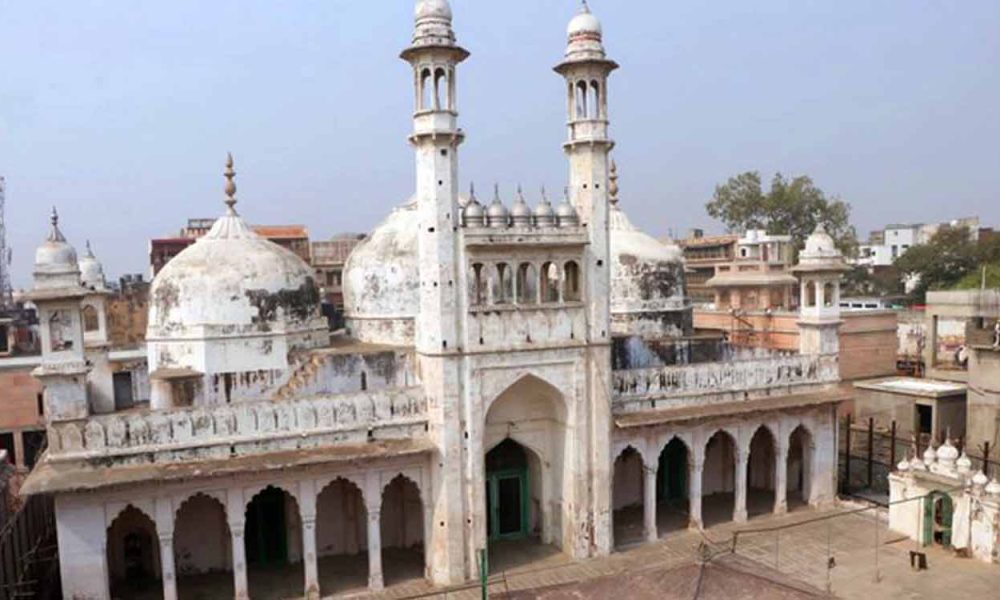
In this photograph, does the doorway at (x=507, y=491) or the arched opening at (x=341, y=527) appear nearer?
the arched opening at (x=341, y=527)

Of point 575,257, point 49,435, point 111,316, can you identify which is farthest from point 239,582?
point 111,316

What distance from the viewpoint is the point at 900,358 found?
111 feet

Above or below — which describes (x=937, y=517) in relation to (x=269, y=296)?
below

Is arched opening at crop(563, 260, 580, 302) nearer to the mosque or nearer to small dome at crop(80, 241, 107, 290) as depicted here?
the mosque

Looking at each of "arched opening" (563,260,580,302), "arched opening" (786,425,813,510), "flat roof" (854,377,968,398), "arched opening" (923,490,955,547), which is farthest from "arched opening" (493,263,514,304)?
"flat roof" (854,377,968,398)

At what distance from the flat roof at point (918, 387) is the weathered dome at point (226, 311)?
58.2 feet

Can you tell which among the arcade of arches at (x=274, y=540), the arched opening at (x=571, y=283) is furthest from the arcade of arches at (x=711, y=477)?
the arcade of arches at (x=274, y=540)

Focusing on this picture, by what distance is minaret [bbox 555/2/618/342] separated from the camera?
16.6 meters

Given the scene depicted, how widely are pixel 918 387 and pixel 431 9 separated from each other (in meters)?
19.3

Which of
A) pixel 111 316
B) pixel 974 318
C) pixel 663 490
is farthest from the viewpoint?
pixel 111 316

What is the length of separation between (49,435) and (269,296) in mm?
5399

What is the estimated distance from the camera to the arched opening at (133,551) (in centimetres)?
1614

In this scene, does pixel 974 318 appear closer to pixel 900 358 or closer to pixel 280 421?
pixel 900 358

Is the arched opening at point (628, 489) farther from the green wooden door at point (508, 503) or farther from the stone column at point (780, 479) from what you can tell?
the stone column at point (780, 479)
